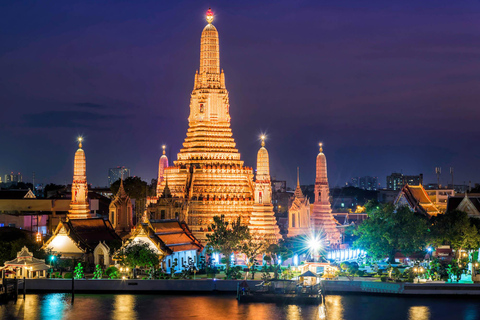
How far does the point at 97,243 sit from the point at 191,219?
10.8 m

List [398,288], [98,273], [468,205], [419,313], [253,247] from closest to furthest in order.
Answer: [419,313] < [398,288] < [98,273] < [253,247] < [468,205]

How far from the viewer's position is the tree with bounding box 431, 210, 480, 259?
79062 millimetres

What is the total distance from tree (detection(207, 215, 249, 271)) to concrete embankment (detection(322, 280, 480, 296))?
423 inches

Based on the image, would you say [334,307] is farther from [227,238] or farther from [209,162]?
[209,162]

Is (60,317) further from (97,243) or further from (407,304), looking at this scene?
(407,304)

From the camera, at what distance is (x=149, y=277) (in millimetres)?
70250

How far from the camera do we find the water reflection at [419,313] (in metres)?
60.0

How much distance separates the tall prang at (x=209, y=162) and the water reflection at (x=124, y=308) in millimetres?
19314

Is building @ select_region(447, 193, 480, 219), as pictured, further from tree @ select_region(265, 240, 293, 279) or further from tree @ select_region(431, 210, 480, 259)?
tree @ select_region(265, 240, 293, 279)

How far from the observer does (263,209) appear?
82.6m

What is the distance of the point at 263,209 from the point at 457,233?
54.3ft

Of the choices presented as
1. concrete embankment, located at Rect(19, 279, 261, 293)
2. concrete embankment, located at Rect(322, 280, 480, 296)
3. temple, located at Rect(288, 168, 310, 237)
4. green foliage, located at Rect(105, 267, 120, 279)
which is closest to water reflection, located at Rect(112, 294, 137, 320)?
concrete embankment, located at Rect(19, 279, 261, 293)

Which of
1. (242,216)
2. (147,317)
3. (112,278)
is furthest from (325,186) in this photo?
(147,317)

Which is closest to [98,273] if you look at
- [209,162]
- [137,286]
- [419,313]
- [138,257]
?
[138,257]
